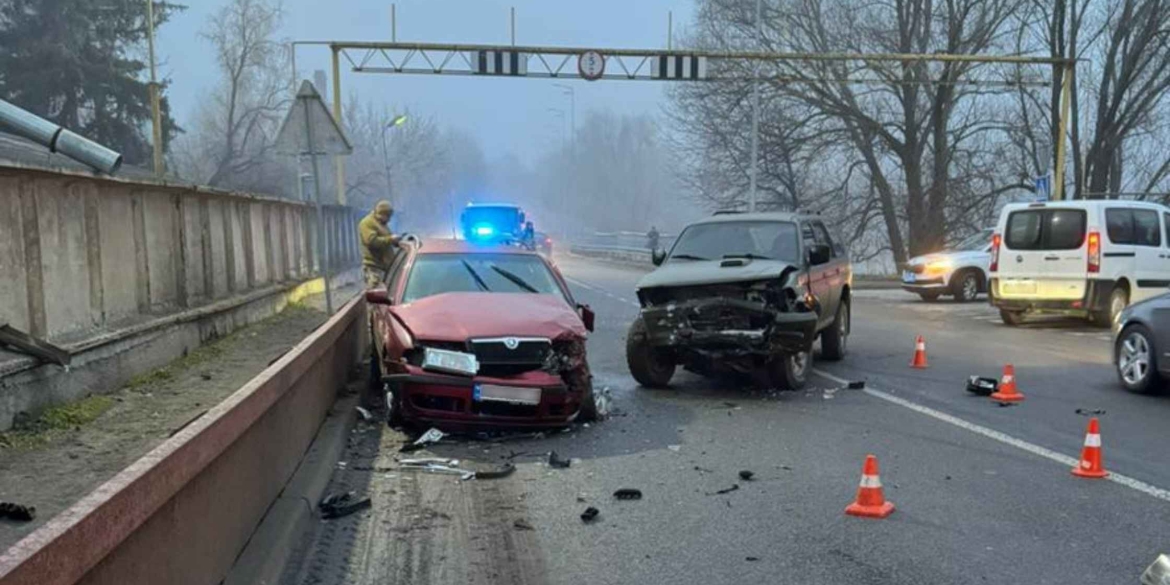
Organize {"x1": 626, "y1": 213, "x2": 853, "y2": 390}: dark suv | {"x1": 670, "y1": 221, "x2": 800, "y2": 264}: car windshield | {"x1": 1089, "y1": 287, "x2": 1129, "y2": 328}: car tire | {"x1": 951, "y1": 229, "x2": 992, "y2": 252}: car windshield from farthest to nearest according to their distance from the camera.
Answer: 1. {"x1": 951, "y1": 229, "x2": 992, "y2": 252}: car windshield
2. {"x1": 1089, "y1": 287, "x2": 1129, "y2": 328}: car tire
3. {"x1": 670, "y1": 221, "x2": 800, "y2": 264}: car windshield
4. {"x1": 626, "y1": 213, "x2": 853, "y2": 390}: dark suv

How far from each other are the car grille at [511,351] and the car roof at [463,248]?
2067 mm

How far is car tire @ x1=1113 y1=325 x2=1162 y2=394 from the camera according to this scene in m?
8.84

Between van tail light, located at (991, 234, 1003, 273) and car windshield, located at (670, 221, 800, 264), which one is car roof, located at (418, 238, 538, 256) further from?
van tail light, located at (991, 234, 1003, 273)

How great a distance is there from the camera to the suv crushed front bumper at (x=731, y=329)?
8.72 m

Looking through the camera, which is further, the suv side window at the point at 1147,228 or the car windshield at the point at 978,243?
the car windshield at the point at 978,243

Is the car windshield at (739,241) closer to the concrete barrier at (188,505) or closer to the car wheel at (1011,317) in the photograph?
the concrete barrier at (188,505)

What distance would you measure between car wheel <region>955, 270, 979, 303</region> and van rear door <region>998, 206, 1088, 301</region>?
5.80 m

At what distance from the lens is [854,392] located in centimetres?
924

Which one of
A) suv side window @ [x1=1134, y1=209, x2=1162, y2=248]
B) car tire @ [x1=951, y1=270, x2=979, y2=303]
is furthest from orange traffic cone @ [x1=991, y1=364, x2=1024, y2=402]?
car tire @ [x1=951, y1=270, x2=979, y2=303]

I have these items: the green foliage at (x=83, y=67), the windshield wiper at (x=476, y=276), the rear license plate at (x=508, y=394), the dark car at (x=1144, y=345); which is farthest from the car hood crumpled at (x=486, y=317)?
the green foliage at (x=83, y=67)

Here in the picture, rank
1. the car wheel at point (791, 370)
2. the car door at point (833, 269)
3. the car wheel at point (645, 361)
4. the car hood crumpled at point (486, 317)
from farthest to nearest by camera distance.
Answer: the car door at point (833, 269) → the car wheel at point (645, 361) → the car wheel at point (791, 370) → the car hood crumpled at point (486, 317)

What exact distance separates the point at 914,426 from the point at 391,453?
4354mm

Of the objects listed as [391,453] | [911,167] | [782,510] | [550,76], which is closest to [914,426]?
[782,510]

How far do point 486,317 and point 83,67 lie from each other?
3573 centimetres
